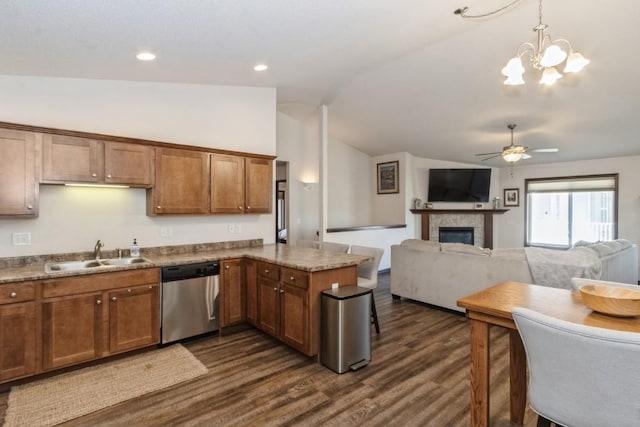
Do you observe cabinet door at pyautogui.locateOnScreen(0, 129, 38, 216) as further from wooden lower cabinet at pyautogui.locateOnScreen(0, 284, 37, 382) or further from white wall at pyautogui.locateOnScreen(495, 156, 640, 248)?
white wall at pyautogui.locateOnScreen(495, 156, 640, 248)

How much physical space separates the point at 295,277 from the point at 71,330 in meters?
1.88

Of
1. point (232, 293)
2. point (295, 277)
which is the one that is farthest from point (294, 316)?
→ point (232, 293)

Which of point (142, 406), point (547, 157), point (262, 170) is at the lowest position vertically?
point (142, 406)

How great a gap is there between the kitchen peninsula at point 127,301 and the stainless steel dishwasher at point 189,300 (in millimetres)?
72

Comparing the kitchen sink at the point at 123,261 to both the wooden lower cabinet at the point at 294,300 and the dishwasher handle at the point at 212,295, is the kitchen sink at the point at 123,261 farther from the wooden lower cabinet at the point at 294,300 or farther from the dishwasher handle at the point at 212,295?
the wooden lower cabinet at the point at 294,300

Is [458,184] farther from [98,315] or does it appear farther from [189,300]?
[98,315]

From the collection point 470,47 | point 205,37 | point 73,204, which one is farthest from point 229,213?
point 470,47

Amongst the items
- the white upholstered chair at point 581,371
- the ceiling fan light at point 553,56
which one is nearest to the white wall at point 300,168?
the ceiling fan light at point 553,56

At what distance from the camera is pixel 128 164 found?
10.5 ft

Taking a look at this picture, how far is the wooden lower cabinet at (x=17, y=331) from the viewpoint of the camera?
2443 millimetres

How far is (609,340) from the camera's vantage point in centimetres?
117

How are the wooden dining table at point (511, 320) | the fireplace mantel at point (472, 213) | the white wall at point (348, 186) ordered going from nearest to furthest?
the wooden dining table at point (511, 320), the white wall at point (348, 186), the fireplace mantel at point (472, 213)

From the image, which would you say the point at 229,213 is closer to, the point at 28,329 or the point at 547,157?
the point at 28,329

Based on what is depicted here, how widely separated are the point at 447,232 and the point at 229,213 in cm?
576
